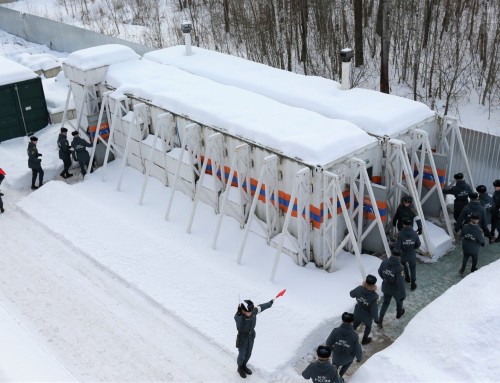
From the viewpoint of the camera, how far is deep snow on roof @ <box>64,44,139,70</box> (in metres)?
14.6

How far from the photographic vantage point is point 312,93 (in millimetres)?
12672

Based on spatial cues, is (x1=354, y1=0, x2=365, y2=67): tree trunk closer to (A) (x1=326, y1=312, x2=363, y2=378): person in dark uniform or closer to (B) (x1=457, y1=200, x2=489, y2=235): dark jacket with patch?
(B) (x1=457, y1=200, x2=489, y2=235): dark jacket with patch

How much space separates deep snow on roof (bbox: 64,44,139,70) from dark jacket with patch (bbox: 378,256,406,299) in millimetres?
9216

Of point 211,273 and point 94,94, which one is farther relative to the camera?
point 94,94

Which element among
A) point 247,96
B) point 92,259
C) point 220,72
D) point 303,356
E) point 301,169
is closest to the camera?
point 303,356

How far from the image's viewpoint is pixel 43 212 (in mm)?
12945

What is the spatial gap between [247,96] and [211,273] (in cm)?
423

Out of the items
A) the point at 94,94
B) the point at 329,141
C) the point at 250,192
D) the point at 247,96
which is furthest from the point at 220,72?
the point at 329,141

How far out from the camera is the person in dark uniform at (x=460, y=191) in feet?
36.5

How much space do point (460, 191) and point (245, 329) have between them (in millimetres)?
5561

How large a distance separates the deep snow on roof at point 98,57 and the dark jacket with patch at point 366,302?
368 inches

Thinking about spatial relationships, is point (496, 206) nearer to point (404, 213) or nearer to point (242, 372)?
point (404, 213)

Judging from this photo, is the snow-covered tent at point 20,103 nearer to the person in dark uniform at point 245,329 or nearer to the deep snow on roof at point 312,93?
the deep snow on roof at point 312,93

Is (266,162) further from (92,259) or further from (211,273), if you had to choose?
(92,259)
